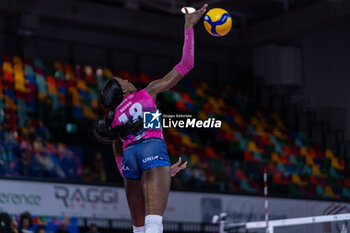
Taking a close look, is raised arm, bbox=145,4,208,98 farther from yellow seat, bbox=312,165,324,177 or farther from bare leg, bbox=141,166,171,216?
yellow seat, bbox=312,165,324,177

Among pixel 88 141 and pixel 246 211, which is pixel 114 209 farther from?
pixel 246 211

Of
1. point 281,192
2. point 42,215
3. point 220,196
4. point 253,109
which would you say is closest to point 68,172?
point 42,215

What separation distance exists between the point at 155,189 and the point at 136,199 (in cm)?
42

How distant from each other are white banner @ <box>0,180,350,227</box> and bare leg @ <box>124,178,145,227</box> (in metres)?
7.74

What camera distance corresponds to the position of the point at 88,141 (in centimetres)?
1590

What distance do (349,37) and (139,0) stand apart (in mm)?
6676

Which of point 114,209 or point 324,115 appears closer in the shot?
point 114,209

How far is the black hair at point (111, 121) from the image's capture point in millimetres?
5793

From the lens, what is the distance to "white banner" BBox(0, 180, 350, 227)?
13266 millimetres

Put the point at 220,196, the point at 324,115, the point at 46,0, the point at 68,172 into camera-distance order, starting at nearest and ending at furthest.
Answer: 1. the point at 68,172
2. the point at 220,196
3. the point at 46,0
4. the point at 324,115

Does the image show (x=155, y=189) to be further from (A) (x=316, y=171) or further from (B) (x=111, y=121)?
A: (A) (x=316, y=171)

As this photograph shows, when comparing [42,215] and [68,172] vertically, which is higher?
[68,172]

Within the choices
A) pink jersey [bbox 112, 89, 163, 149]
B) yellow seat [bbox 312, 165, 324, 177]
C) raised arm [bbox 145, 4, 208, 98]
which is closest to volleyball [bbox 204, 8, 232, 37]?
raised arm [bbox 145, 4, 208, 98]
